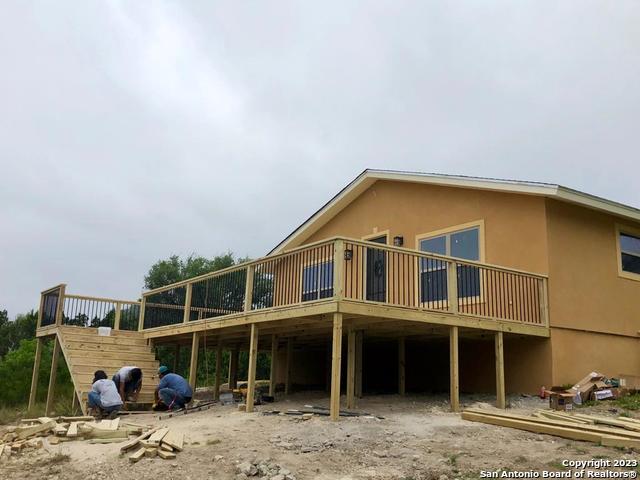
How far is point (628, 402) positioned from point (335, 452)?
21.9 ft

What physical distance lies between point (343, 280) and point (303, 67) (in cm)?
1432

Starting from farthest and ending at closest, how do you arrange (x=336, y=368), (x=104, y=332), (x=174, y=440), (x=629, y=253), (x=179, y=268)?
(x=179, y=268), (x=104, y=332), (x=629, y=253), (x=336, y=368), (x=174, y=440)

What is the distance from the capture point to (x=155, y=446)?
7680 mm

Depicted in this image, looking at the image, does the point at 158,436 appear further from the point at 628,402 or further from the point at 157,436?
the point at 628,402

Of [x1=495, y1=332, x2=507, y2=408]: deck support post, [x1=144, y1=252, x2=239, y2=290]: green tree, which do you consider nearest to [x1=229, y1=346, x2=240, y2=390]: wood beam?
[x1=495, y1=332, x2=507, y2=408]: deck support post

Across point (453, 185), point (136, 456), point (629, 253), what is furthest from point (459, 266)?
point (136, 456)

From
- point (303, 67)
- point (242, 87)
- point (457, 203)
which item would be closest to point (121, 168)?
point (242, 87)

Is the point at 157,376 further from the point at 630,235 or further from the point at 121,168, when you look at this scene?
the point at 121,168

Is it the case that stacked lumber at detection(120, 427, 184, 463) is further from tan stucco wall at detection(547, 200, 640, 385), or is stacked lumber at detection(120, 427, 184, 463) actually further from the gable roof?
the gable roof

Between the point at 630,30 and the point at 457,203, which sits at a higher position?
→ the point at 630,30

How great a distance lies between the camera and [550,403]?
10.9m

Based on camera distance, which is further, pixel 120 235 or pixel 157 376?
pixel 120 235

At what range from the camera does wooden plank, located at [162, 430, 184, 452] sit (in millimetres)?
7701

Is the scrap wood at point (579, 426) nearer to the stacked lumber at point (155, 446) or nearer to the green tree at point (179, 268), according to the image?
the stacked lumber at point (155, 446)
